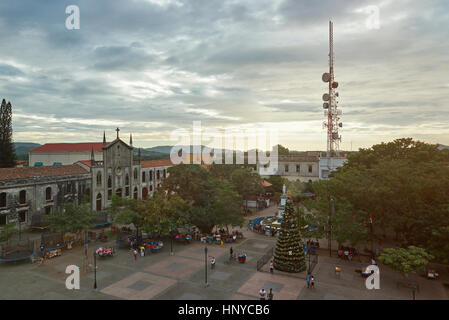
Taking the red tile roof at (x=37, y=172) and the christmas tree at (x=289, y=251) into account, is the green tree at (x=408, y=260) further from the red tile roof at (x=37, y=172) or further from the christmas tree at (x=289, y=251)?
the red tile roof at (x=37, y=172)

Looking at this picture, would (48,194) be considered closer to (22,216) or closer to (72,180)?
(72,180)

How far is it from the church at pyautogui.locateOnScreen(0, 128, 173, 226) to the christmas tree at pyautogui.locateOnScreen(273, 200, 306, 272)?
3180 centimetres

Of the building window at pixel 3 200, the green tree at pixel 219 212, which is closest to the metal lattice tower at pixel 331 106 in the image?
the green tree at pixel 219 212

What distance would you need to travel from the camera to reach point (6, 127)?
63531 mm

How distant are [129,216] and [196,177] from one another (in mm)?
12488

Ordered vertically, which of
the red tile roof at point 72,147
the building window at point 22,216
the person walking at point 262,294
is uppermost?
the red tile roof at point 72,147

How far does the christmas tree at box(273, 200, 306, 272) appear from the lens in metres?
27.1

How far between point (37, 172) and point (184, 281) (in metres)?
32.3

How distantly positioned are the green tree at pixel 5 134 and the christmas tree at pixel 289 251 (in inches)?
2525

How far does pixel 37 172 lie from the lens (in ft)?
143

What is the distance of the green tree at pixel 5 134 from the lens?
207 feet

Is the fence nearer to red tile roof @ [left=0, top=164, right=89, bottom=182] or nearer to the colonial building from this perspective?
red tile roof @ [left=0, top=164, right=89, bottom=182]
